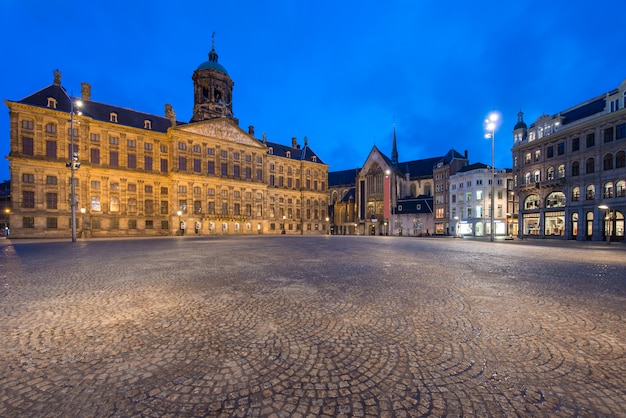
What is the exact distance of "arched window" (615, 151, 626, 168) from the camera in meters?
30.4

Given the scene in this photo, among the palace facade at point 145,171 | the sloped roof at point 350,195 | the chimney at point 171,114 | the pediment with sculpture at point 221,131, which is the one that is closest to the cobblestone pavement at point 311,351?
the palace facade at point 145,171

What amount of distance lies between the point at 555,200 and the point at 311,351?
1910 inches

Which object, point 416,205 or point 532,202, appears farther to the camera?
point 416,205

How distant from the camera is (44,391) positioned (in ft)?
9.61

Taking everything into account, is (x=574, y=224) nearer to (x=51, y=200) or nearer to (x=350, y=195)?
(x=350, y=195)

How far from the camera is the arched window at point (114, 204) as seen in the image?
48.1 meters

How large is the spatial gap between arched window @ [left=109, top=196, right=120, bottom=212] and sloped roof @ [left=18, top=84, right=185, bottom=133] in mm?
13863

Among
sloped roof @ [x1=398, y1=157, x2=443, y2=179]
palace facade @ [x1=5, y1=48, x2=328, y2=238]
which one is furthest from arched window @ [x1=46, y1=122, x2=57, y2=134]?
sloped roof @ [x1=398, y1=157, x2=443, y2=179]

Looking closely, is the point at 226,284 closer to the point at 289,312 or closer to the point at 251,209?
the point at 289,312

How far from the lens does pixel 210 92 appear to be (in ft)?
201

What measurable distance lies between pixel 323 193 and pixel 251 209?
24110mm

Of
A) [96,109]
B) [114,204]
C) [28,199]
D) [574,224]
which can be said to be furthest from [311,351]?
[96,109]

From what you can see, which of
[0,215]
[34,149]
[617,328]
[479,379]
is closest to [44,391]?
[479,379]

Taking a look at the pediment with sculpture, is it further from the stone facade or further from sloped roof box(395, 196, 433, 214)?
the stone facade
